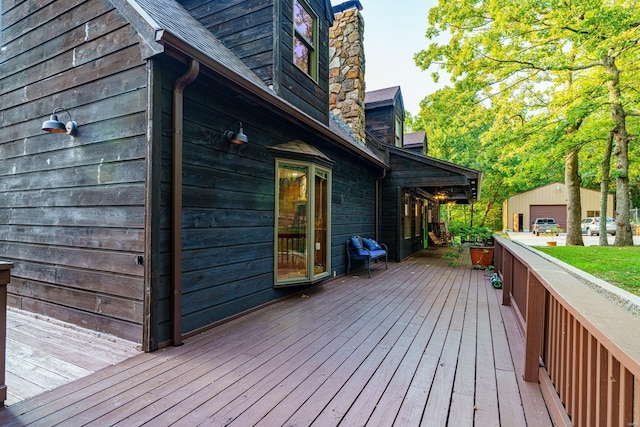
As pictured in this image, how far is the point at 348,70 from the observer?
812cm

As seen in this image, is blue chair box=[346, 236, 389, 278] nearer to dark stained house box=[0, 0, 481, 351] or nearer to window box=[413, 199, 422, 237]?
dark stained house box=[0, 0, 481, 351]

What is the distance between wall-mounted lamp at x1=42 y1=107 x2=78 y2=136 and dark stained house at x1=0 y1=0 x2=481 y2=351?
2.1 inches

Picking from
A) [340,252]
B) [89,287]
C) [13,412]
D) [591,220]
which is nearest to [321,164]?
[340,252]

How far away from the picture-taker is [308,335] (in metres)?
3.14

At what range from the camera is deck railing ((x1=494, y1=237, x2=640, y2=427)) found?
3.40 ft

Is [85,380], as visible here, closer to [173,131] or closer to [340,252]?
[173,131]

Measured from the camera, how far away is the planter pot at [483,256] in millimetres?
7240

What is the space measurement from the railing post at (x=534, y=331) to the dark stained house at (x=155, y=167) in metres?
2.86

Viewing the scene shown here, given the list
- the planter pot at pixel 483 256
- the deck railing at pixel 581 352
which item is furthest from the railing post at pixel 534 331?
the planter pot at pixel 483 256

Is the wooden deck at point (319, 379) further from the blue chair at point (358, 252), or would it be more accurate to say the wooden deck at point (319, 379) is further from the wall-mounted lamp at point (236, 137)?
the blue chair at point (358, 252)

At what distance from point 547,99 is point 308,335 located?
13.5 meters

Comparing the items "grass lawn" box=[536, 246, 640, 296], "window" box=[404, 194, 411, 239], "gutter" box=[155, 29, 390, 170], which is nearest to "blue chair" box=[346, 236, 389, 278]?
"gutter" box=[155, 29, 390, 170]

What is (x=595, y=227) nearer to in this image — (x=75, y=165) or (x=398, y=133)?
(x=398, y=133)

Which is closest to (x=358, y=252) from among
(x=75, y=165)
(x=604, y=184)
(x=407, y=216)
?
(x=407, y=216)
